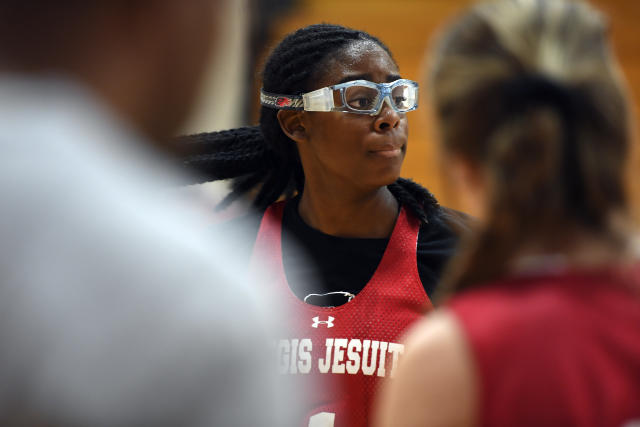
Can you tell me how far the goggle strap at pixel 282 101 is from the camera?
2090mm

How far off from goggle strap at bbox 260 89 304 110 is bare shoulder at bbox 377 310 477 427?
122 cm

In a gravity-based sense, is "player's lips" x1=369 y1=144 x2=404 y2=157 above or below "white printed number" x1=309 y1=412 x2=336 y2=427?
above

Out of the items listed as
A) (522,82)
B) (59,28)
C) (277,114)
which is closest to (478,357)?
(522,82)

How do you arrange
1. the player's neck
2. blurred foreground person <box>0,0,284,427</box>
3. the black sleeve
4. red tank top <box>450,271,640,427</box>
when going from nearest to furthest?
1. blurred foreground person <box>0,0,284,427</box>
2. red tank top <box>450,271,640,427</box>
3. the black sleeve
4. the player's neck

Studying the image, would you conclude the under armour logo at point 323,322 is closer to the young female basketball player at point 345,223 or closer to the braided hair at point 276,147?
the young female basketball player at point 345,223

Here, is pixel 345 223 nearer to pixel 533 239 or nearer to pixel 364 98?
pixel 364 98

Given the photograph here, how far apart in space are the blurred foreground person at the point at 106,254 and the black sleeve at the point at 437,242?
1333 millimetres

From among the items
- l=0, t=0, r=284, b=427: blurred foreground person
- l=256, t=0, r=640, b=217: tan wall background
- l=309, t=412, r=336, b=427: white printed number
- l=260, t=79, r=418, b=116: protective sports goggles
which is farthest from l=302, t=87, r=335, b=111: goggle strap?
l=256, t=0, r=640, b=217: tan wall background

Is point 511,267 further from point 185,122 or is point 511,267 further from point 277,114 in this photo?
point 277,114

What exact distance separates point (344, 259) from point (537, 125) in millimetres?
1070

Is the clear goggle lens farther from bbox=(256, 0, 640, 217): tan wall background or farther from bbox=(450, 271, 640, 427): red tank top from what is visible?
bbox=(256, 0, 640, 217): tan wall background

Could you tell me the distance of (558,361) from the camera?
926mm

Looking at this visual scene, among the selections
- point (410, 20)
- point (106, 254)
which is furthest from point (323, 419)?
point (410, 20)

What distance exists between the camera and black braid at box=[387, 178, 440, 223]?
6.81 feet
